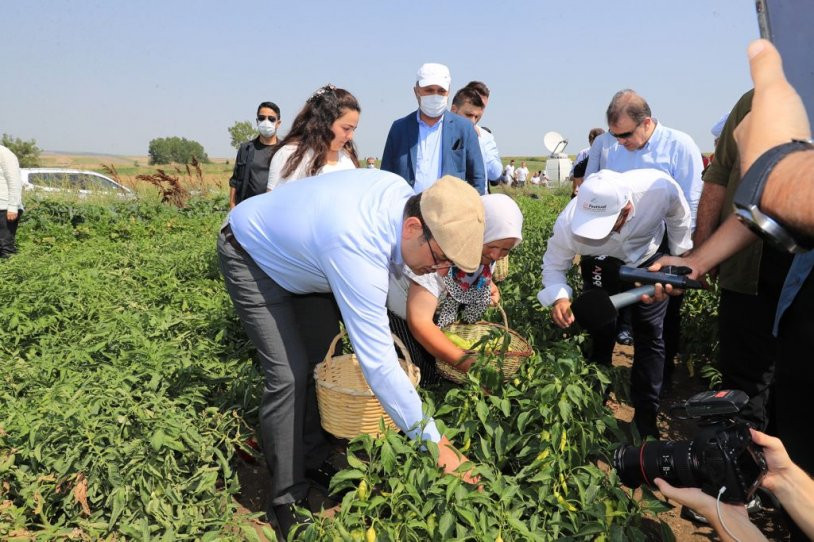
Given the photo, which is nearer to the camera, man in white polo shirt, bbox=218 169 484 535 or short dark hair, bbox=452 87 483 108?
man in white polo shirt, bbox=218 169 484 535

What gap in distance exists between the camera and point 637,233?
289cm

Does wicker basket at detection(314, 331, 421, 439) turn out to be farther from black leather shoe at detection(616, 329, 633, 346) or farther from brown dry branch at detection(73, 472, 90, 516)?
black leather shoe at detection(616, 329, 633, 346)

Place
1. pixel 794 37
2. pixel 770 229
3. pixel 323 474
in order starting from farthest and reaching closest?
pixel 323 474, pixel 794 37, pixel 770 229

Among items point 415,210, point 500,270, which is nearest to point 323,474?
point 415,210

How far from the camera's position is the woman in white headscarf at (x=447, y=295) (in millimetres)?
2496

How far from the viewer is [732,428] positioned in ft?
5.16

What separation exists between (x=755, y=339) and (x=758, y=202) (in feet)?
5.22

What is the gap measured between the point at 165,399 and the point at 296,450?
0.77 m

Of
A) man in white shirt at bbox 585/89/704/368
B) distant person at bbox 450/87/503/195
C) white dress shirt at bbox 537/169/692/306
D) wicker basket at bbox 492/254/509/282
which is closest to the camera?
white dress shirt at bbox 537/169/692/306

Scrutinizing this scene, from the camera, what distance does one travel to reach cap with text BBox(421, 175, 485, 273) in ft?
5.90

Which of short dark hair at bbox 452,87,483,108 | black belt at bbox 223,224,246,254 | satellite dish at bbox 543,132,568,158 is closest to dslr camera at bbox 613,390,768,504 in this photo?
black belt at bbox 223,224,246,254

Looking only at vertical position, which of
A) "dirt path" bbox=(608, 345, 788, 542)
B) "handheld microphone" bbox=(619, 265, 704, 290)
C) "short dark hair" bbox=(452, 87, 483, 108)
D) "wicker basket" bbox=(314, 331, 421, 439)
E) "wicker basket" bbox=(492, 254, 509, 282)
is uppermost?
"short dark hair" bbox=(452, 87, 483, 108)

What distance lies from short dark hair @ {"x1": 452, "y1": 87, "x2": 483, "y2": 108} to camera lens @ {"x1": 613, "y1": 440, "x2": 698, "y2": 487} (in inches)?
151

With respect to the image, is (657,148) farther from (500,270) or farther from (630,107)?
(500,270)
